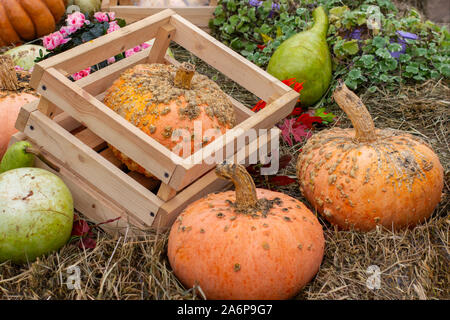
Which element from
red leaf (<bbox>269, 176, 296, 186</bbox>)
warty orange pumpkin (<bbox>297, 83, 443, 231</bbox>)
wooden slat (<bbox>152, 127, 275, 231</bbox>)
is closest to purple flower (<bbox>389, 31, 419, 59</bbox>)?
warty orange pumpkin (<bbox>297, 83, 443, 231</bbox>)

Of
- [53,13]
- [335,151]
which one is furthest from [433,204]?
[53,13]

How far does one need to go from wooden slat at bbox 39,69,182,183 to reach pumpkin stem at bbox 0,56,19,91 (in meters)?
0.61

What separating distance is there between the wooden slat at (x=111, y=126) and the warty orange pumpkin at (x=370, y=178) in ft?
2.64

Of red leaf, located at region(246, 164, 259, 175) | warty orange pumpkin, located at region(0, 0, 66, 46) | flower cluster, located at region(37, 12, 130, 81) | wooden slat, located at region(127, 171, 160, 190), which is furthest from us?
warty orange pumpkin, located at region(0, 0, 66, 46)

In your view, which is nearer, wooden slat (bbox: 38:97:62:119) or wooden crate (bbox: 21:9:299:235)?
wooden crate (bbox: 21:9:299:235)

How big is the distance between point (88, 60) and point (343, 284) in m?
1.72

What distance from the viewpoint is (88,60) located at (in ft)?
8.95

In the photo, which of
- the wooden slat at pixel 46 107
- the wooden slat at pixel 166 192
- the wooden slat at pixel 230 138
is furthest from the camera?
the wooden slat at pixel 46 107

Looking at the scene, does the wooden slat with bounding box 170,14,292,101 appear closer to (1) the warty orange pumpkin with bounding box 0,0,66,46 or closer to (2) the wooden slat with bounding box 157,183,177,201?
(2) the wooden slat with bounding box 157,183,177,201

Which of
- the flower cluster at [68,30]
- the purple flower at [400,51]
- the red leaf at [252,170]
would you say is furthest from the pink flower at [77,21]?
the purple flower at [400,51]

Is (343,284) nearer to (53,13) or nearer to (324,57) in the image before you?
(324,57)

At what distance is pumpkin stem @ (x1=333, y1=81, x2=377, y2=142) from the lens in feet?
8.45

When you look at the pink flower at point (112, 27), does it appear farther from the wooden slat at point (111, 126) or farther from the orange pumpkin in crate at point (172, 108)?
the wooden slat at point (111, 126)

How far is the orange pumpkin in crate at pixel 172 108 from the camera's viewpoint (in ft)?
8.25
